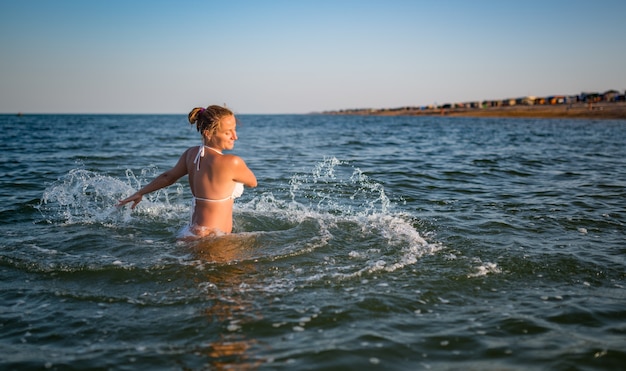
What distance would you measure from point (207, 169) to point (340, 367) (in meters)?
3.01

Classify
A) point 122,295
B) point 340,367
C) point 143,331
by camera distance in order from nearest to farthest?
point 340,367 < point 143,331 < point 122,295

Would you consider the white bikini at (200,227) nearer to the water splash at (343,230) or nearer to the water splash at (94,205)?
the water splash at (343,230)

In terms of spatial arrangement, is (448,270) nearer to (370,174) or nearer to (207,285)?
(207,285)

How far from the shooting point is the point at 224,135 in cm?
539

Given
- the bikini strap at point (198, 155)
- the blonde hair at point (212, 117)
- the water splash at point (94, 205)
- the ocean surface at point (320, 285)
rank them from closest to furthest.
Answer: the ocean surface at point (320, 285) < the blonde hair at point (212, 117) < the bikini strap at point (198, 155) < the water splash at point (94, 205)

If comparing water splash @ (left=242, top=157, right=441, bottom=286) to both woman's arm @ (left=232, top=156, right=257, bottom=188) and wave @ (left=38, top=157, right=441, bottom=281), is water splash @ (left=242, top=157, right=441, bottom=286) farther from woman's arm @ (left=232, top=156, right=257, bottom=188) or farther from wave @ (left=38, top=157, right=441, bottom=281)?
woman's arm @ (left=232, top=156, right=257, bottom=188)

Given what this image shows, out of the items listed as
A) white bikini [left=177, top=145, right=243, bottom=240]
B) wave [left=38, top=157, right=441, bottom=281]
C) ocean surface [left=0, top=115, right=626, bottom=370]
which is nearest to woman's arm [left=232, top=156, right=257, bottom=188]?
white bikini [left=177, top=145, right=243, bottom=240]

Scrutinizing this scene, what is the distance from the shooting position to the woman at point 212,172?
536 centimetres

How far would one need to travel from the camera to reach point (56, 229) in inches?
280

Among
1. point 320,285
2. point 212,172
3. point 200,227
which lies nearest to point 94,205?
point 200,227

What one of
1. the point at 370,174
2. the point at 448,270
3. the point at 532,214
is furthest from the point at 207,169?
the point at 370,174

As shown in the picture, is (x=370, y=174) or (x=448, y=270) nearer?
(x=448, y=270)

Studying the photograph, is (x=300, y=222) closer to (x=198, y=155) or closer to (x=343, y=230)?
(x=343, y=230)

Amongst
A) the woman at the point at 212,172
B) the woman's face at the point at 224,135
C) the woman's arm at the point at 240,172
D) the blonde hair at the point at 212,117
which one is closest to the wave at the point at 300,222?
the woman at the point at 212,172
